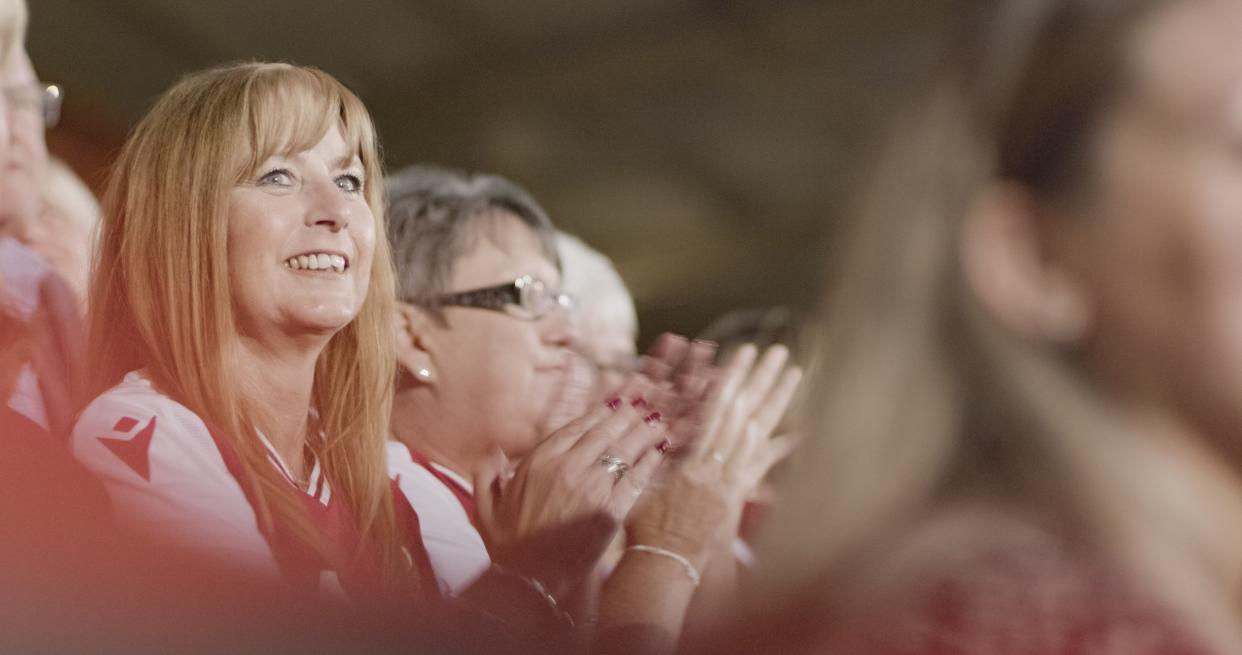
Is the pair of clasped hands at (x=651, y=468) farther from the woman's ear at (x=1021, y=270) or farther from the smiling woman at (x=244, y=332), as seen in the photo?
the woman's ear at (x=1021, y=270)

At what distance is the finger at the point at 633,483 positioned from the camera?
708 mm

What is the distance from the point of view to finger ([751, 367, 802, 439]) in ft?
2.61

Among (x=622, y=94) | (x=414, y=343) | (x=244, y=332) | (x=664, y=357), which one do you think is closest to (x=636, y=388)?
(x=664, y=357)

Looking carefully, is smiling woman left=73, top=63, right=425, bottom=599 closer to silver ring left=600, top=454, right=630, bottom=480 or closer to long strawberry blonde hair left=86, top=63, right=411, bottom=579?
long strawberry blonde hair left=86, top=63, right=411, bottom=579

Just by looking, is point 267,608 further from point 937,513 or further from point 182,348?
point 937,513

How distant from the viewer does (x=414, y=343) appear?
Answer: 77 cm

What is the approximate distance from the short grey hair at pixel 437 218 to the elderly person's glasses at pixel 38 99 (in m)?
0.19

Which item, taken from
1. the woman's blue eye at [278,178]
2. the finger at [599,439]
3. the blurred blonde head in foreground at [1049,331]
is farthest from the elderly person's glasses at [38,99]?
the blurred blonde head in foreground at [1049,331]

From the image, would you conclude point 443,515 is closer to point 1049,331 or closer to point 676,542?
point 676,542

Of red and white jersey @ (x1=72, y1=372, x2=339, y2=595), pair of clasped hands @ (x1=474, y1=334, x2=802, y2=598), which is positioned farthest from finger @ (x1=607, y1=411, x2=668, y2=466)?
red and white jersey @ (x1=72, y1=372, x2=339, y2=595)

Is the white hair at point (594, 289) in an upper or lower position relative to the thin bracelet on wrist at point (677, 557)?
upper

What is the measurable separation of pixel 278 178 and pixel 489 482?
0.22m

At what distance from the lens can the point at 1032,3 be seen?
65cm

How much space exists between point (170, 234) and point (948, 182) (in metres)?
0.41
